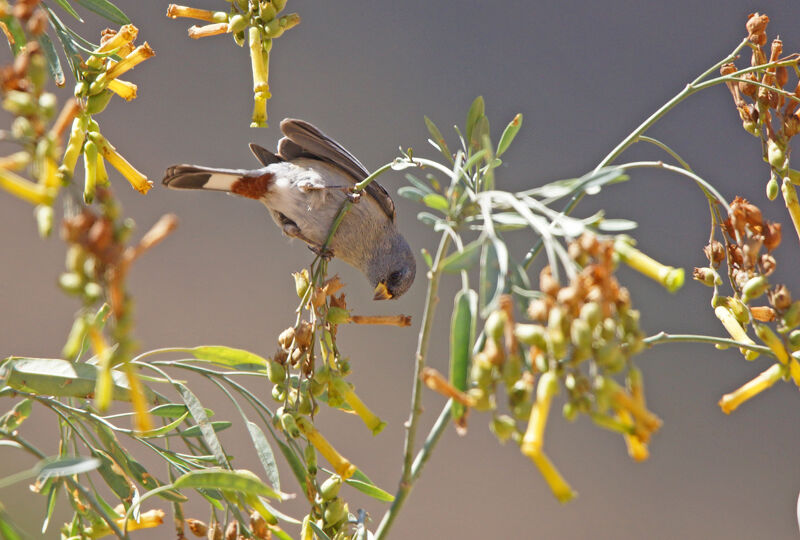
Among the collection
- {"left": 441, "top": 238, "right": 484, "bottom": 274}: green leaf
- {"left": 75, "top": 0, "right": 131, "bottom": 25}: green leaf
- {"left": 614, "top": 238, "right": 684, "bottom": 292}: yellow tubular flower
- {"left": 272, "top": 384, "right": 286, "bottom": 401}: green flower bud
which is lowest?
{"left": 272, "top": 384, "right": 286, "bottom": 401}: green flower bud

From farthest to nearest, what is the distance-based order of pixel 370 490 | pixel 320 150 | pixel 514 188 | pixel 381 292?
pixel 514 188, pixel 381 292, pixel 320 150, pixel 370 490

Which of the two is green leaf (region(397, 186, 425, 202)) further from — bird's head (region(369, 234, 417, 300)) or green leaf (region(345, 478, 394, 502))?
bird's head (region(369, 234, 417, 300))

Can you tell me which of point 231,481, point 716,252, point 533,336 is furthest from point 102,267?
point 716,252

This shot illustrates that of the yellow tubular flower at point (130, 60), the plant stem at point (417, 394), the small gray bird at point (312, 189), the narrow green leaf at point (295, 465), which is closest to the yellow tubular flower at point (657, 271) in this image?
the plant stem at point (417, 394)

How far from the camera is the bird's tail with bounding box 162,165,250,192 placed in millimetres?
1489

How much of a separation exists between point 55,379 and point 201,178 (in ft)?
2.04

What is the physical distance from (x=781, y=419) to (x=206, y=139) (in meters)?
2.48

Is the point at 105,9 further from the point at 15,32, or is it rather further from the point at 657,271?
the point at 657,271

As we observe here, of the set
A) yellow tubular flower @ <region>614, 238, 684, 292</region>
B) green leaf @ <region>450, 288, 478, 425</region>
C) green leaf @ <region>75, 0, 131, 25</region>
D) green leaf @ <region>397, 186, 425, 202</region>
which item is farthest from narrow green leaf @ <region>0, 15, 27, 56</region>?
yellow tubular flower @ <region>614, 238, 684, 292</region>

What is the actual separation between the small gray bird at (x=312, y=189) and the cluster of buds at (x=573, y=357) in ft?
3.13

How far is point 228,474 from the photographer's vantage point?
817mm

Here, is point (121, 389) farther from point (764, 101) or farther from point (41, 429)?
point (41, 429)

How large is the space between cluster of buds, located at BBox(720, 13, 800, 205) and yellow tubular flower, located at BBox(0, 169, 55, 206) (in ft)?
2.39

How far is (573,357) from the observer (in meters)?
0.55
